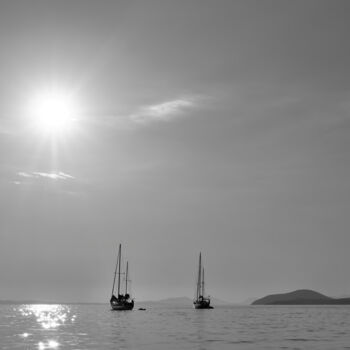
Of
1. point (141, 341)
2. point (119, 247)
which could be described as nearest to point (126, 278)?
point (119, 247)

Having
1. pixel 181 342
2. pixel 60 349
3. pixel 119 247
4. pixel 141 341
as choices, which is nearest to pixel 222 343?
pixel 181 342

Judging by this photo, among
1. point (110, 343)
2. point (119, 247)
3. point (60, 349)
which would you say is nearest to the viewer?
point (60, 349)

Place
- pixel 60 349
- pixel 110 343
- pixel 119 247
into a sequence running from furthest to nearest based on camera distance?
pixel 119 247, pixel 110 343, pixel 60 349

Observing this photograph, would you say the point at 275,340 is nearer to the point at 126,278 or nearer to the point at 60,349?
the point at 60,349

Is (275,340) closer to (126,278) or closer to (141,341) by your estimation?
(141,341)

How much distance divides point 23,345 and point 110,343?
10.7 m

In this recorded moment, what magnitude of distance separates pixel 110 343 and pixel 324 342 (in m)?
26.8

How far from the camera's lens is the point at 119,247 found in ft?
648

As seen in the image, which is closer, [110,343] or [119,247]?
[110,343]

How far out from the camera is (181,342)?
71938 millimetres

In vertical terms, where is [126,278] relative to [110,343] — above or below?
above

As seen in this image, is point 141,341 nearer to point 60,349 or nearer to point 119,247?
point 60,349

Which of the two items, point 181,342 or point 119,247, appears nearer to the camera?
point 181,342

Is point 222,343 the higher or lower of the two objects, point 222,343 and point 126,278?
the lower
